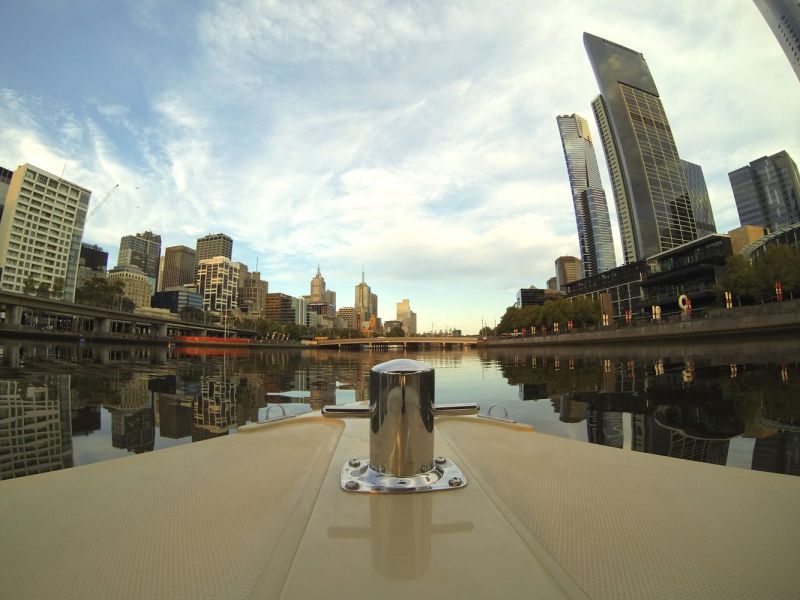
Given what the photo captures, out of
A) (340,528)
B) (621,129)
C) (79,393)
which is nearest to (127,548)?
(340,528)

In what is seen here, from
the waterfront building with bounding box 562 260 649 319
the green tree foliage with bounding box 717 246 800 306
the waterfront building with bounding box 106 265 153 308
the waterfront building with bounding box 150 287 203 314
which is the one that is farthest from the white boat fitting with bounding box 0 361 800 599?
the waterfront building with bounding box 150 287 203 314

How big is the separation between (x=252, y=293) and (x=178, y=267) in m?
54.4

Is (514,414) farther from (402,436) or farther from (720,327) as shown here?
(720,327)

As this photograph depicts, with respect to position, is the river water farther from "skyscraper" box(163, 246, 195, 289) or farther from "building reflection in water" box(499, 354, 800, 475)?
"skyscraper" box(163, 246, 195, 289)

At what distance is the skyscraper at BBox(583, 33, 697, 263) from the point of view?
99.3 metres

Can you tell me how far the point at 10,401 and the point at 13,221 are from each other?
4312 inches

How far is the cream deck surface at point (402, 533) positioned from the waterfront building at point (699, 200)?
457 feet

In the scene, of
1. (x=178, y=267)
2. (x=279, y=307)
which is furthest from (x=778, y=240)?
(x=178, y=267)

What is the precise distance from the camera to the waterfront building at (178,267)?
18975 centimetres

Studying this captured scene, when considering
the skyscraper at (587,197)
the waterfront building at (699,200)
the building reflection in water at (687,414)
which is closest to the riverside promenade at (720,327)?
the building reflection in water at (687,414)

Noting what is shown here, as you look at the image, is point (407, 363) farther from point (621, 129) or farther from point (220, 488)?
point (621, 129)

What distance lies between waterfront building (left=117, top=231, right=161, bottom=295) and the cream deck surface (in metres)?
218

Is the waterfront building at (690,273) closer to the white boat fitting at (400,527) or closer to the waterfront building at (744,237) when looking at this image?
the waterfront building at (744,237)

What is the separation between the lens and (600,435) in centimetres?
472
